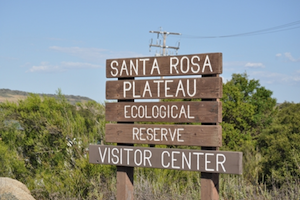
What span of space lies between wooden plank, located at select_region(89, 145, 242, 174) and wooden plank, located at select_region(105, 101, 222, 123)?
1.55 ft

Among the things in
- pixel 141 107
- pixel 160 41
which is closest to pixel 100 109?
pixel 141 107

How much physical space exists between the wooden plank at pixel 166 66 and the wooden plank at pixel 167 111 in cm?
48

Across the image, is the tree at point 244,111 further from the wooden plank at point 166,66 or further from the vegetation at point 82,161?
the wooden plank at point 166,66

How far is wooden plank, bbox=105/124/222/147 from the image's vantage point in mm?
5660

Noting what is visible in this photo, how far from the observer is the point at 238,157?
17.9 ft

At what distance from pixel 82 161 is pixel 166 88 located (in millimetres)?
3538

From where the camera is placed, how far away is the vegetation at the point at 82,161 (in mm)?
8055

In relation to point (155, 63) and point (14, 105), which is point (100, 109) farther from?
point (155, 63)

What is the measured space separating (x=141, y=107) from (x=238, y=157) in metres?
1.69

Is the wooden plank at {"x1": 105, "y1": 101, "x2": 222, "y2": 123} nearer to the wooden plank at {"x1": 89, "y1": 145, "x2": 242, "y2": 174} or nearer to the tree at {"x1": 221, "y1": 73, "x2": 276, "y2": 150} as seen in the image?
the wooden plank at {"x1": 89, "y1": 145, "x2": 242, "y2": 174}

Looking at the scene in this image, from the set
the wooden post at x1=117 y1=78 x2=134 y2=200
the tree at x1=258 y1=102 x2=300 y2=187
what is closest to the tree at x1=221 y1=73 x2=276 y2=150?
the tree at x1=258 y1=102 x2=300 y2=187

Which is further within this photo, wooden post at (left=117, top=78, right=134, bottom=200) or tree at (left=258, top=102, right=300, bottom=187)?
tree at (left=258, top=102, right=300, bottom=187)

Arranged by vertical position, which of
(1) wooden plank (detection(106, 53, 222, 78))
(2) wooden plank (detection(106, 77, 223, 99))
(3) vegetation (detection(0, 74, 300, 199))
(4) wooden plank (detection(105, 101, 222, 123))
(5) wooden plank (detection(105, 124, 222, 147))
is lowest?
(3) vegetation (detection(0, 74, 300, 199))

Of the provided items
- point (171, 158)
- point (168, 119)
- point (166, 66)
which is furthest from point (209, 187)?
point (166, 66)
